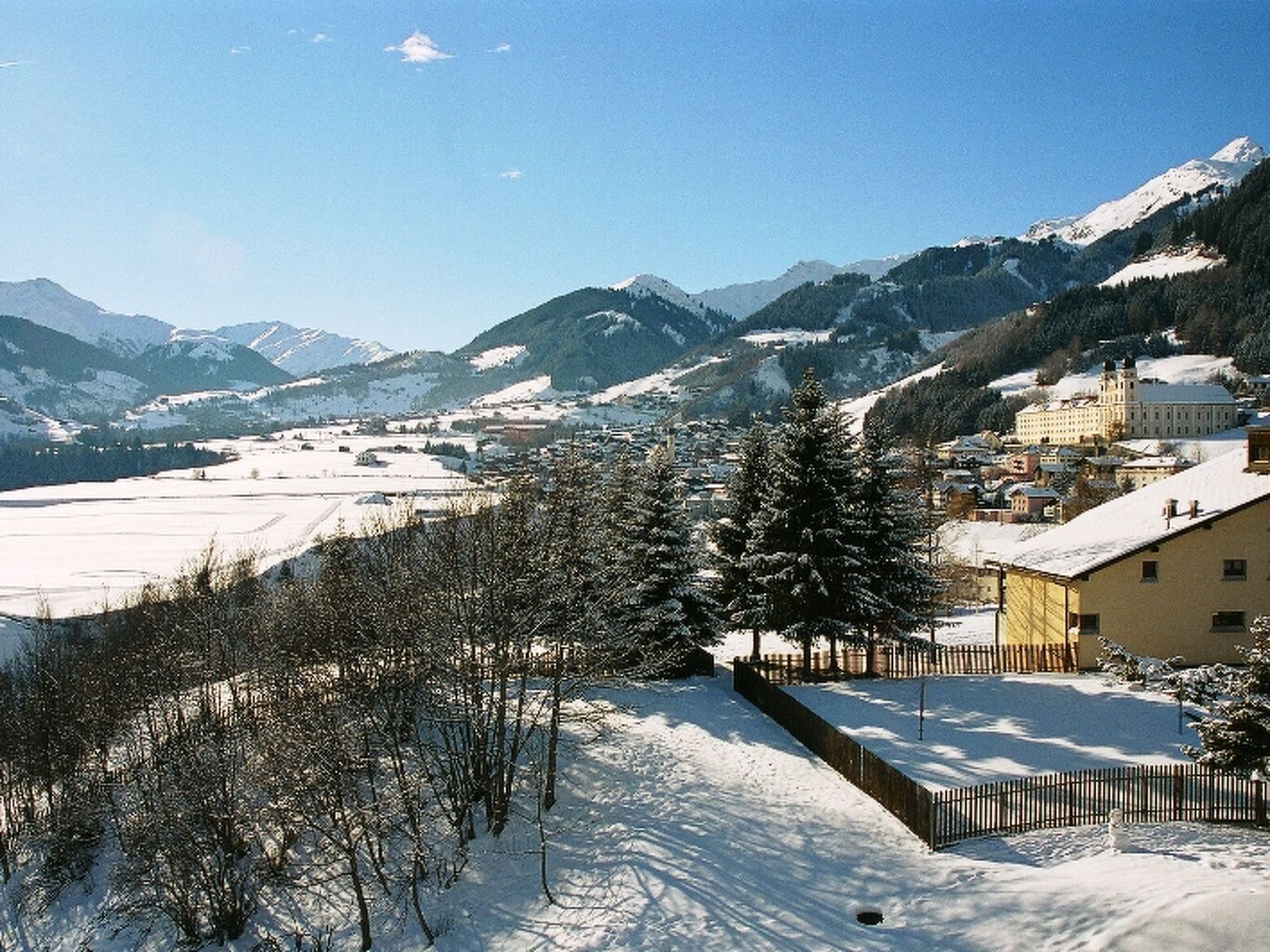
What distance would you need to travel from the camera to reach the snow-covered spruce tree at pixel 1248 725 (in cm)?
1437

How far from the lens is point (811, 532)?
26.9m

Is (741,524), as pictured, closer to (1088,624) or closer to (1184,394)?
(1088,624)

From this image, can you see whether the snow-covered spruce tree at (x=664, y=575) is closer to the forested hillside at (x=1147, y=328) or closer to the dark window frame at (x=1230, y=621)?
the dark window frame at (x=1230, y=621)

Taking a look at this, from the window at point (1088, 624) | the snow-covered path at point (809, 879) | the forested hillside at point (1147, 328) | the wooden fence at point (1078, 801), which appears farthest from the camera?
the forested hillside at point (1147, 328)

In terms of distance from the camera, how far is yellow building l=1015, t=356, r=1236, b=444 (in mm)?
130875

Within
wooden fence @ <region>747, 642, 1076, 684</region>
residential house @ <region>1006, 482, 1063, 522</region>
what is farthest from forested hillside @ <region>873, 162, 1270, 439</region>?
wooden fence @ <region>747, 642, 1076, 684</region>

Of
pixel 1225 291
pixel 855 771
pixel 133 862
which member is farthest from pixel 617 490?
pixel 1225 291

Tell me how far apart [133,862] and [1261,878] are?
25.8 meters

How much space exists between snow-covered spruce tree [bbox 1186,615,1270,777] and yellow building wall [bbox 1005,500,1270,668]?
1158 cm

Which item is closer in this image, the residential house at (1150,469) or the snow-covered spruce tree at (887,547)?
the snow-covered spruce tree at (887,547)

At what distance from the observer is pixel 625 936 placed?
14375 mm

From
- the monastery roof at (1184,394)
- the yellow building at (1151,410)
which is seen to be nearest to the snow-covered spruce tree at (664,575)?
the yellow building at (1151,410)

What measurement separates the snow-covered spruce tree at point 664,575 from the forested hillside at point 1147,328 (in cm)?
13437

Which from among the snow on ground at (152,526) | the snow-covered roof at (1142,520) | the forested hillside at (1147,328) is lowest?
the snow on ground at (152,526)
